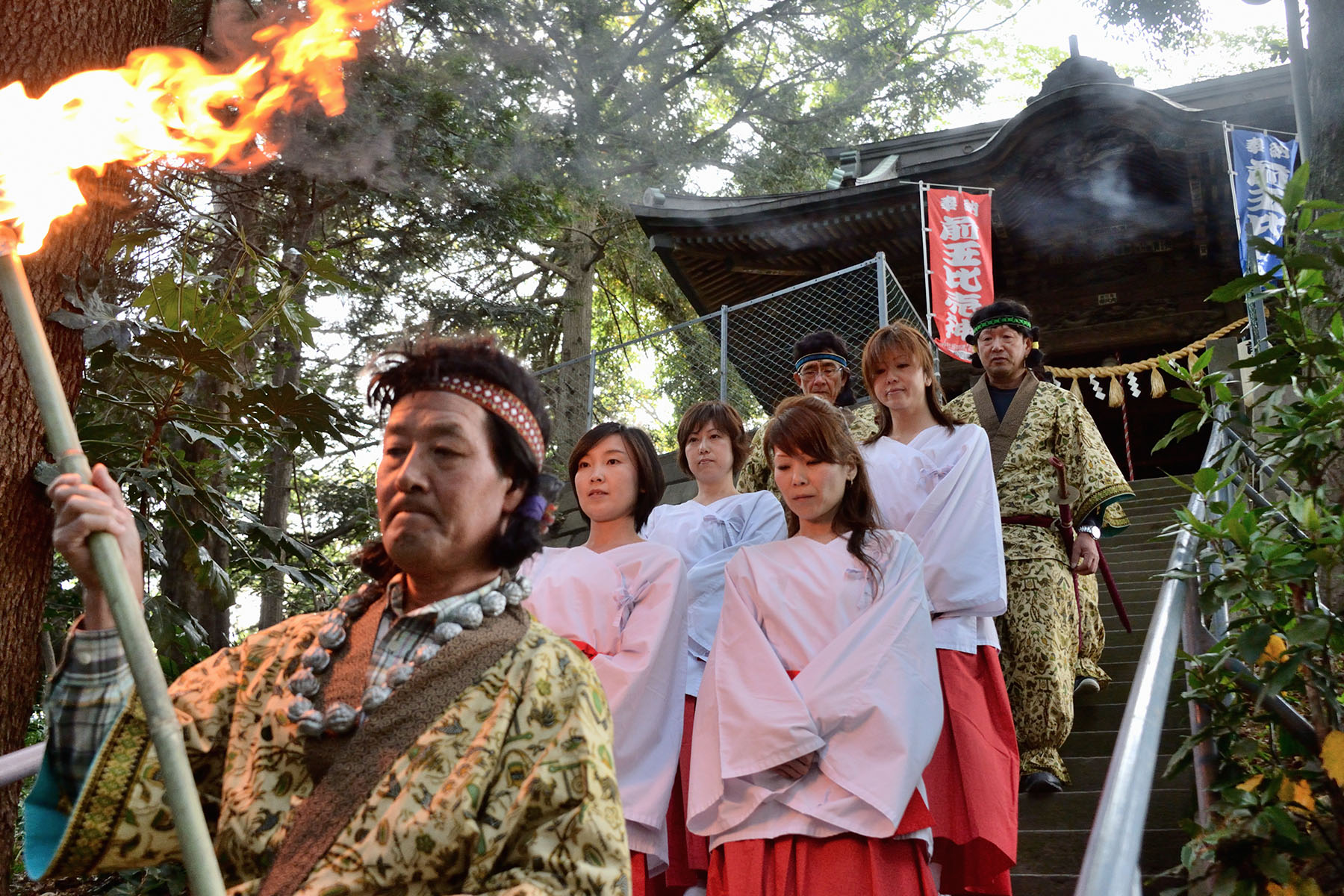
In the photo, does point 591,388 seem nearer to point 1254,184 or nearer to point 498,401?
point 1254,184

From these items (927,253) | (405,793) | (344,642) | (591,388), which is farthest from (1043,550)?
(591,388)

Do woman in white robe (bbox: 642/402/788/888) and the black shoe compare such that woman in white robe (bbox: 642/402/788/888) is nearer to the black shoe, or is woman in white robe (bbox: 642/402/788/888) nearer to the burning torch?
the black shoe

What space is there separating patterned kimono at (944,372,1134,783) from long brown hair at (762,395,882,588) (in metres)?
1.12

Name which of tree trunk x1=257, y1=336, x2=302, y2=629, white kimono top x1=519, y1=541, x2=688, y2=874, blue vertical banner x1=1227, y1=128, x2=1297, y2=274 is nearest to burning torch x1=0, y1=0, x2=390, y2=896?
white kimono top x1=519, y1=541, x2=688, y2=874

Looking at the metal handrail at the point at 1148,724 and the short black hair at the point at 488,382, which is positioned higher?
the short black hair at the point at 488,382

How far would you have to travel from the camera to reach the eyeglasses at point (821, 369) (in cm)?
496

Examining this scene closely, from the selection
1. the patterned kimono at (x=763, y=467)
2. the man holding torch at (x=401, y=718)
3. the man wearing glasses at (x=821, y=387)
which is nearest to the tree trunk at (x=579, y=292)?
the man wearing glasses at (x=821, y=387)

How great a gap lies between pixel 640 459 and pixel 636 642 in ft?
2.41

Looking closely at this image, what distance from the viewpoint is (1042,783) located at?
416 cm

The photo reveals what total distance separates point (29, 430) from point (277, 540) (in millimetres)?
1289

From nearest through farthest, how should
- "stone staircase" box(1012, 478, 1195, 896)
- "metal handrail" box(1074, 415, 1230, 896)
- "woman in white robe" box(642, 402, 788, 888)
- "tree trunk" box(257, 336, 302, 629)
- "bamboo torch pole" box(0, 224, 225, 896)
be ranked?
1. "bamboo torch pole" box(0, 224, 225, 896)
2. "metal handrail" box(1074, 415, 1230, 896)
3. "stone staircase" box(1012, 478, 1195, 896)
4. "woman in white robe" box(642, 402, 788, 888)
5. "tree trunk" box(257, 336, 302, 629)

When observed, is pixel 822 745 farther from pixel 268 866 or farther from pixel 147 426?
pixel 147 426

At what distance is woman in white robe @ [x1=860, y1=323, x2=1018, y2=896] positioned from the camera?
131 inches

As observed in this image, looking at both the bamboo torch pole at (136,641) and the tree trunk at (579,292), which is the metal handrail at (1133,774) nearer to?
the bamboo torch pole at (136,641)
